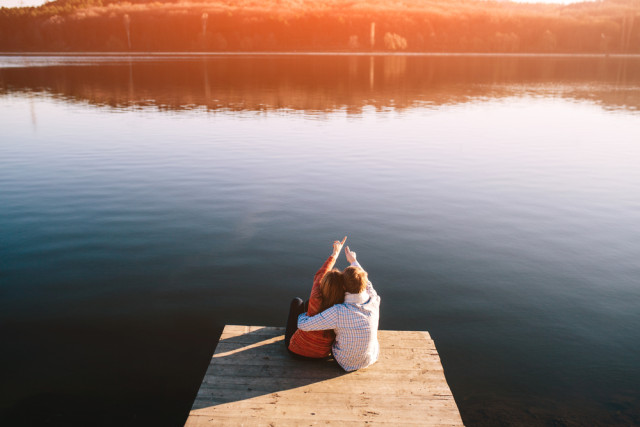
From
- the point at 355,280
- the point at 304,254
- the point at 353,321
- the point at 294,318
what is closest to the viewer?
the point at 355,280

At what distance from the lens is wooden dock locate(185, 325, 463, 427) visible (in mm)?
5590

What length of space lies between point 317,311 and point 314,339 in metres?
0.42

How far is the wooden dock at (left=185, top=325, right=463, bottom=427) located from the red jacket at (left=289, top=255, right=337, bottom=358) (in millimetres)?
149

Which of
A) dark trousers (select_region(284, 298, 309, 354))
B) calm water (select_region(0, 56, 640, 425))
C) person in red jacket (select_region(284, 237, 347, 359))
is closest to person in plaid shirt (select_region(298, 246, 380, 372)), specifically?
person in red jacket (select_region(284, 237, 347, 359))

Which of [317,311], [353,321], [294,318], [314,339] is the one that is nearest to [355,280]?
[353,321]

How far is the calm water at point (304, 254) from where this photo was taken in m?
7.73

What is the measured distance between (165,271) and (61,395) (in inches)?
162

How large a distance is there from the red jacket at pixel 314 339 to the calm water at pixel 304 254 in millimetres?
2018

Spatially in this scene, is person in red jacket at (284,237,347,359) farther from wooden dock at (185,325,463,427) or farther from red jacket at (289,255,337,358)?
wooden dock at (185,325,463,427)

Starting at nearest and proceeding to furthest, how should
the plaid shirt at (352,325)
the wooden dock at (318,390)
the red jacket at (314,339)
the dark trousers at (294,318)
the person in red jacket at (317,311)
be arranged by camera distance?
the wooden dock at (318,390) → the plaid shirt at (352,325) → the person in red jacket at (317,311) → the red jacket at (314,339) → the dark trousers at (294,318)

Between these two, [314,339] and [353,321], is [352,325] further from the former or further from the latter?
[314,339]

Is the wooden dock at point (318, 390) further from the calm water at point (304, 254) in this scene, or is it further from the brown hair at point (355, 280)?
the calm water at point (304, 254)

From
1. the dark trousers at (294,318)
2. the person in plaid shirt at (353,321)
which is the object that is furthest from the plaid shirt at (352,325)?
the dark trousers at (294,318)

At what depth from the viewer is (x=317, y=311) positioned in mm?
6203
